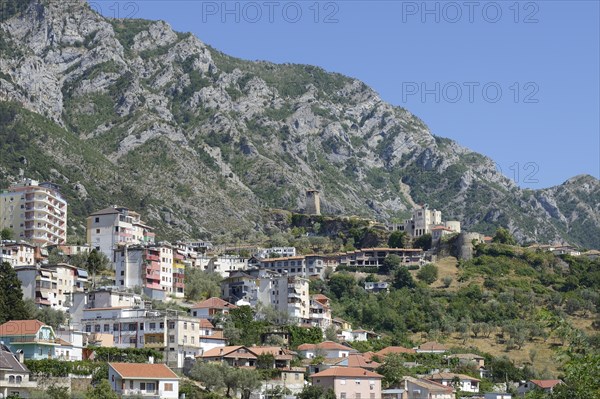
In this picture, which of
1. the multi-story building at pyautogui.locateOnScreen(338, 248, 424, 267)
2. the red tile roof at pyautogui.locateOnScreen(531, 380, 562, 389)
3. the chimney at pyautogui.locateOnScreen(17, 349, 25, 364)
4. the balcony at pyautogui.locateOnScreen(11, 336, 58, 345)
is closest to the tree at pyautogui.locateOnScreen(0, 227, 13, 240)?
the multi-story building at pyautogui.locateOnScreen(338, 248, 424, 267)

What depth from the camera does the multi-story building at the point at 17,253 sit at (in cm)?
11775

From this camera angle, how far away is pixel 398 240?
16288cm

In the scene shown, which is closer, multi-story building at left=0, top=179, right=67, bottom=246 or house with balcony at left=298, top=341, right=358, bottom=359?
house with balcony at left=298, top=341, right=358, bottom=359

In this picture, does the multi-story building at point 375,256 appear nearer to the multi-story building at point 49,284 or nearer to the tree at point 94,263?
the tree at point 94,263

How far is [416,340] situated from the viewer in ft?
400

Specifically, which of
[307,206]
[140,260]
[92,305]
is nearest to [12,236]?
[140,260]

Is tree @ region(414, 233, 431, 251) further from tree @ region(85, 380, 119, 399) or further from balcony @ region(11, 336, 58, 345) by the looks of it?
tree @ region(85, 380, 119, 399)

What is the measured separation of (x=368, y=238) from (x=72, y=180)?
162 feet

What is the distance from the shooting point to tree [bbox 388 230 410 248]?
162m

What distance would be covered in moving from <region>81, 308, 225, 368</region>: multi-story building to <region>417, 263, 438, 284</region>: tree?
51.4 m

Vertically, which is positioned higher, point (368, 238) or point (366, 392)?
point (368, 238)

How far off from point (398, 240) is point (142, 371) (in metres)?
88.8

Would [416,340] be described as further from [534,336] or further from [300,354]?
[300,354]

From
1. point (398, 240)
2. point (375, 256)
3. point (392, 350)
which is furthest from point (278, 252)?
point (392, 350)
